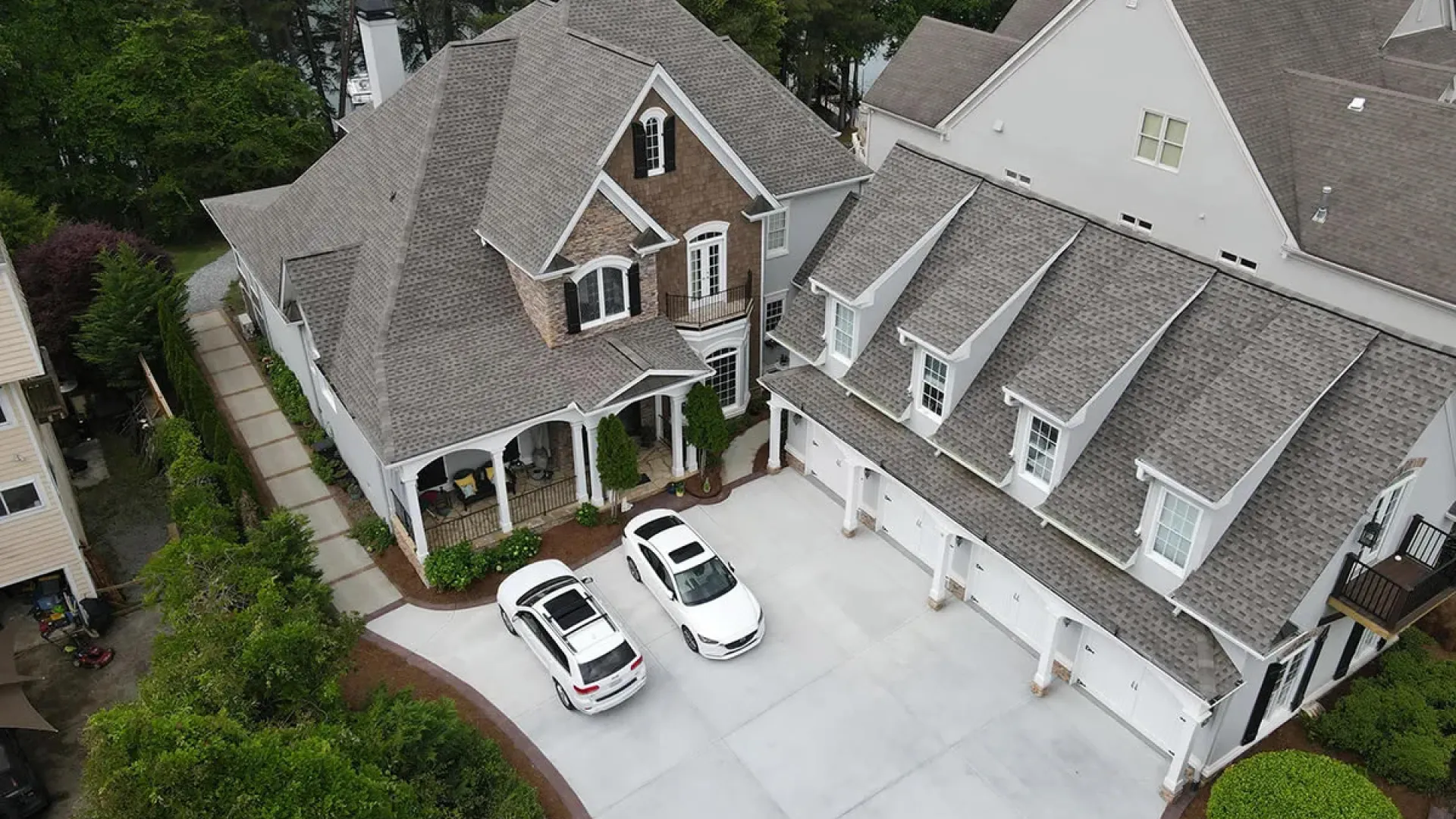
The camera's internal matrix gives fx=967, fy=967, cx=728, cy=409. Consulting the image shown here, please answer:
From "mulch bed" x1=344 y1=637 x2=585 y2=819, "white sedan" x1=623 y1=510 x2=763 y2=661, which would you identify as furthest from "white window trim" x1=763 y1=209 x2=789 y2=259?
"mulch bed" x1=344 y1=637 x2=585 y2=819

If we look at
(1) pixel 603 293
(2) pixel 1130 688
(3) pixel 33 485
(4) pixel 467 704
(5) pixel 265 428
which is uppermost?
(1) pixel 603 293

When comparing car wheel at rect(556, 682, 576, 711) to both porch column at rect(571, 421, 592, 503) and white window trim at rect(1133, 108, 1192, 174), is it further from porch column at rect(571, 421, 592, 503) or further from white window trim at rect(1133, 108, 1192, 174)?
white window trim at rect(1133, 108, 1192, 174)

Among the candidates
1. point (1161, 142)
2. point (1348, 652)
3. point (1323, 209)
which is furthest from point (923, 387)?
point (1323, 209)

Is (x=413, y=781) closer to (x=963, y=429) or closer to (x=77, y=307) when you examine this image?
(x=963, y=429)

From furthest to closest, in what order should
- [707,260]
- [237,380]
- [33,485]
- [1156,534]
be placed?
[237,380], [707,260], [33,485], [1156,534]

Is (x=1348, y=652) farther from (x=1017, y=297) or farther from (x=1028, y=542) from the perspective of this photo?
(x=1017, y=297)

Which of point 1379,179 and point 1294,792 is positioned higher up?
point 1379,179
